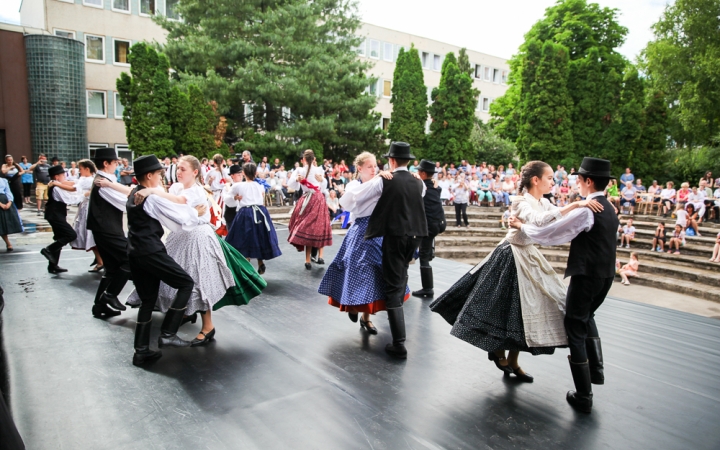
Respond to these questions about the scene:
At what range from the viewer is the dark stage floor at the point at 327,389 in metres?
2.87

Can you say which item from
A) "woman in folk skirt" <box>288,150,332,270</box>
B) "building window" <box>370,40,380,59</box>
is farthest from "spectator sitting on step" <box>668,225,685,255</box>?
"building window" <box>370,40,380,59</box>

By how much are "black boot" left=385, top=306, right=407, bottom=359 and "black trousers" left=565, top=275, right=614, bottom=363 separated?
4.30 ft

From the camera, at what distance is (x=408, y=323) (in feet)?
16.3

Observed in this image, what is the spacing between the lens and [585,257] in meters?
3.17

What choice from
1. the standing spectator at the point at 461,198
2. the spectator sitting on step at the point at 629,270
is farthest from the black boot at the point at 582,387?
the standing spectator at the point at 461,198

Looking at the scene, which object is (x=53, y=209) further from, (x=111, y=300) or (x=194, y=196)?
(x=194, y=196)

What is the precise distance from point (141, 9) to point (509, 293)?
1006 inches

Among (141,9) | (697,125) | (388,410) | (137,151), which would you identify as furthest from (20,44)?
(697,125)

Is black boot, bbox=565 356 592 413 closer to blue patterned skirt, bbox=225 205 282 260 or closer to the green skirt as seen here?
the green skirt

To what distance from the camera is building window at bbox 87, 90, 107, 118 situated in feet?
74.2

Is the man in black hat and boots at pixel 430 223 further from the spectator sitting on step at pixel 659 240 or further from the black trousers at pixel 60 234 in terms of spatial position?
the spectator sitting on step at pixel 659 240

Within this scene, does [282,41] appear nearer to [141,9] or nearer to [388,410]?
[141,9]

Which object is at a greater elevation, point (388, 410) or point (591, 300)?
point (591, 300)

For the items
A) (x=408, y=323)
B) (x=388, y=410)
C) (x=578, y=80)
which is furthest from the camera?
(x=578, y=80)
